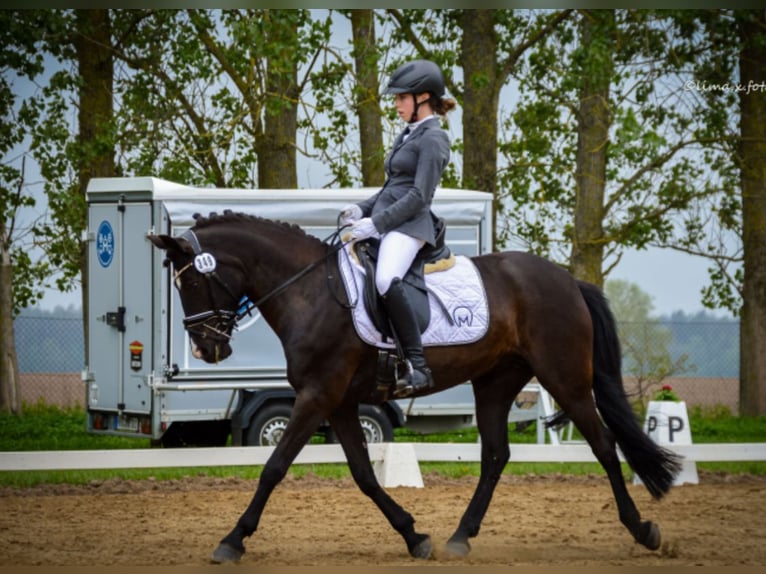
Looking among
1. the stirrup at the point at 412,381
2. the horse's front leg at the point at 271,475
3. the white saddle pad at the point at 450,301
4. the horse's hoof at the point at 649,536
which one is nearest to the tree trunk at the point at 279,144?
the white saddle pad at the point at 450,301

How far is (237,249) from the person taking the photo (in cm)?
621

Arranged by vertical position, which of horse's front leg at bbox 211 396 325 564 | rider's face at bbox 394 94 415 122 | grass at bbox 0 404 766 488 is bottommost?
grass at bbox 0 404 766 488

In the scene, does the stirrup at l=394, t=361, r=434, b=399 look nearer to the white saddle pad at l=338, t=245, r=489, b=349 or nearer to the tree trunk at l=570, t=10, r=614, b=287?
the white saddle pad at l=338, t=245, r=489, b=349

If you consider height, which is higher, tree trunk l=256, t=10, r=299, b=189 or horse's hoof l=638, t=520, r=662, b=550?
tree trunk l=256, t=10, r=299, b=189

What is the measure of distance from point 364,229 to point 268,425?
18.1 ft

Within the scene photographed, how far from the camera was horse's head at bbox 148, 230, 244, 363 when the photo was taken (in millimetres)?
6059

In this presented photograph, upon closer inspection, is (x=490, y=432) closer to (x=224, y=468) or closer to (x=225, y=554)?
(x=225, y=554)

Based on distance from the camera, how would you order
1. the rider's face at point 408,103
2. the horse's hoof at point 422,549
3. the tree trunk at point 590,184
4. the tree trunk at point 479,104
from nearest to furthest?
1. the horse's hoof at point 422,549
2. the rider's face at point 408,103
3. the tree trunk at point 479,104
4. the tree trunk at point 590,184

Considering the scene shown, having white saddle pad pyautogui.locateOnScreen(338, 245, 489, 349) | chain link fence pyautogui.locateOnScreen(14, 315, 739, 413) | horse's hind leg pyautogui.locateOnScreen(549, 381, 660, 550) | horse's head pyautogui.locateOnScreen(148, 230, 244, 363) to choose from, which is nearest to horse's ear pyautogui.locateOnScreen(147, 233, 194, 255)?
horse's head pyautogui.locateOnScreen(148, 230, 244, 363)

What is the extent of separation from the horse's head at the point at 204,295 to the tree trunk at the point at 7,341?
11.6 m

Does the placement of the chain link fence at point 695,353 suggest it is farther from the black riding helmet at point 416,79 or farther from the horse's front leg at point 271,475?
the horse's front leg at point 271,475

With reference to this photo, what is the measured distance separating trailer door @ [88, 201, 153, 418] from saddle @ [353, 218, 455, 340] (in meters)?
5.26

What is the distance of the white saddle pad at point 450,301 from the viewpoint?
6.26 m

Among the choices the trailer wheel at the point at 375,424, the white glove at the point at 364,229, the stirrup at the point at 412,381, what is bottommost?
the trailer wheel at the point at 375,424
